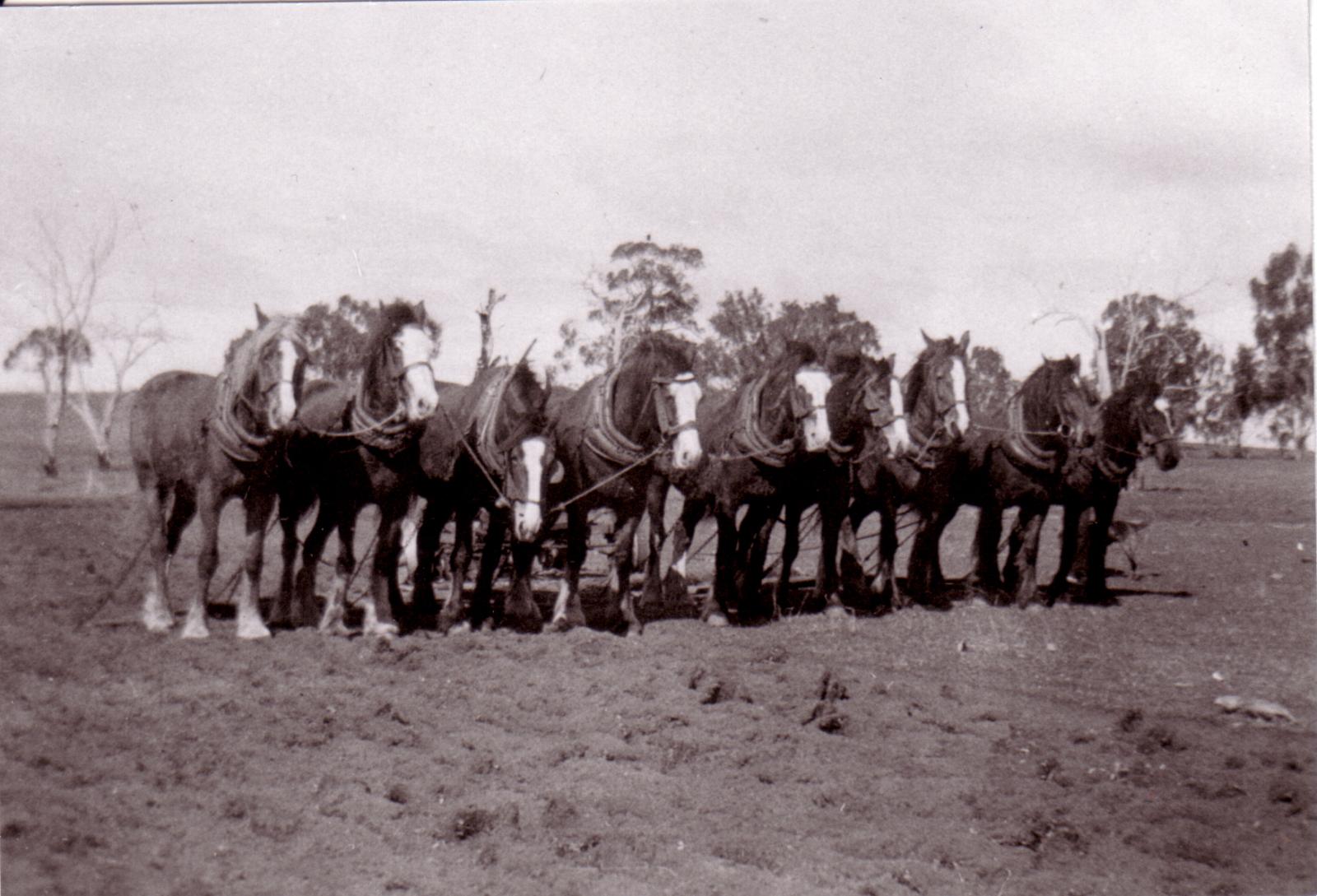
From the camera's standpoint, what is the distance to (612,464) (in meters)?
9.10

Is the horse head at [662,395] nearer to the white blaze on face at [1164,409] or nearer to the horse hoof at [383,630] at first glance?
the horse hoof at [383,630]

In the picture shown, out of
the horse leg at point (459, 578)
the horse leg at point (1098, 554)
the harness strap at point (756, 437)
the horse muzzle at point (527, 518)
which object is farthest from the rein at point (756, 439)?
the horse leg at point (1098, 554)

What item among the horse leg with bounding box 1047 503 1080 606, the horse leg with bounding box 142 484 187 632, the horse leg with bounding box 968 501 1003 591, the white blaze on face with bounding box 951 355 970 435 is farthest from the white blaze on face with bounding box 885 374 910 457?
the horse leg with bounding box 142 484 187 632

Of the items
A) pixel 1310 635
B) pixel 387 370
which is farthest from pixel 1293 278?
pixel 387 370

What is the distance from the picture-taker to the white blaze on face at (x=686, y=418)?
8648mm

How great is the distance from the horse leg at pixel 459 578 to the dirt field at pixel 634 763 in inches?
18.2

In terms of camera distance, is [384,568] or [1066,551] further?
[1066,551]

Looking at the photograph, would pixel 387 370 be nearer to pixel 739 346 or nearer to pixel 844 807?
pixel 844 807

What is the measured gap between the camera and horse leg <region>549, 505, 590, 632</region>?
371 inches

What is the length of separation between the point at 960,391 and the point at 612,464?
4162mm

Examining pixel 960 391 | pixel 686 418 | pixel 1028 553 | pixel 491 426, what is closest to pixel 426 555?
Result: pixel 491 426

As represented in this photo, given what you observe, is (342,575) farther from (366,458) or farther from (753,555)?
(753,555)

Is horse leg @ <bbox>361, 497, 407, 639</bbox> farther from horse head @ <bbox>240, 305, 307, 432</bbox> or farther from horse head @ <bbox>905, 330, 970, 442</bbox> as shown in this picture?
horse head @ <bbox>905, 330, 970, 442</bbox>

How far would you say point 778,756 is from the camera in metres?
6.34
